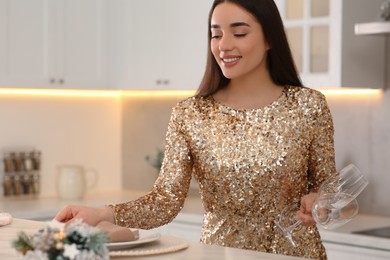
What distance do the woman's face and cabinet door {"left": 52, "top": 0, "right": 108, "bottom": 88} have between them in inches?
90.1

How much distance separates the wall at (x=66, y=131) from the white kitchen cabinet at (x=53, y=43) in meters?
0.24

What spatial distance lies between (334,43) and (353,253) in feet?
3.01

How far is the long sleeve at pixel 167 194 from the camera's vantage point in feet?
6.65

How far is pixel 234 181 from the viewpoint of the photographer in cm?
222

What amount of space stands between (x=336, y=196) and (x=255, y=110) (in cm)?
51

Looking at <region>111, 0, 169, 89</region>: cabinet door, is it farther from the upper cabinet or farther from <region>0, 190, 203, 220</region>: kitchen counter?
the upper cabinet

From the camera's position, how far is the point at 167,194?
2.13 m

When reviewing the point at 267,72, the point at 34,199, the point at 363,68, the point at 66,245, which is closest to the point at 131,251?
the point at 66,245

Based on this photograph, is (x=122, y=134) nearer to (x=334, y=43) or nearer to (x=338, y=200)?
→ (x=334, y=43)

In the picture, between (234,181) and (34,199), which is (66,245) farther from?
(34,199)

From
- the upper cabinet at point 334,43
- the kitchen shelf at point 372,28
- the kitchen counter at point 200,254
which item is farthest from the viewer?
the upper cabinet at point 334,43

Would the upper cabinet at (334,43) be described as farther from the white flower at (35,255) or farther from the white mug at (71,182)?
the white flower at (35,255)

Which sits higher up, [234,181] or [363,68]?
[363,68]

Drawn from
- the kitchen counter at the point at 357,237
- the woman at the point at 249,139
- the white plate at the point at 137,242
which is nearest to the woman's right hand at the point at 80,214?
the white plate at the point at 137,242
